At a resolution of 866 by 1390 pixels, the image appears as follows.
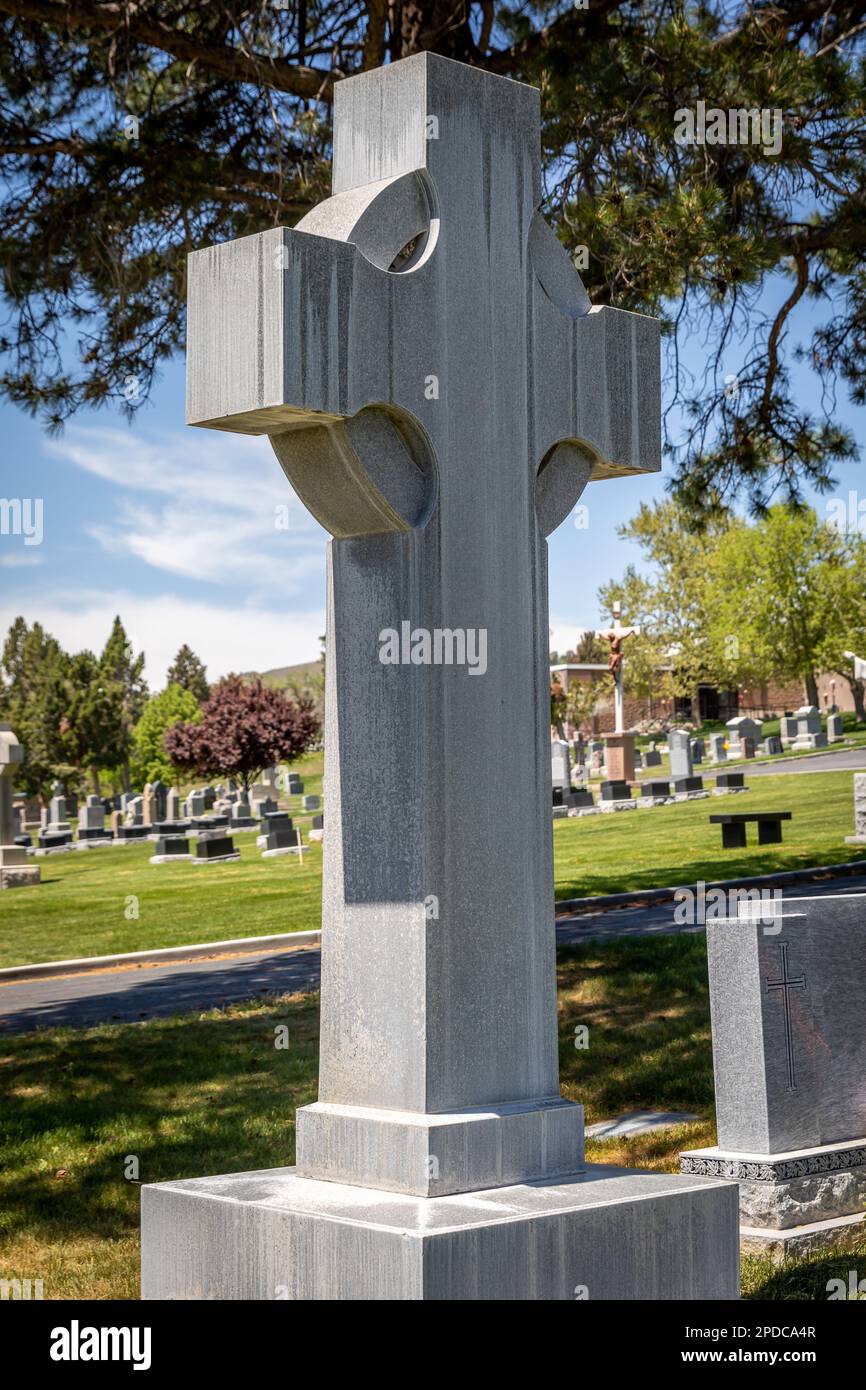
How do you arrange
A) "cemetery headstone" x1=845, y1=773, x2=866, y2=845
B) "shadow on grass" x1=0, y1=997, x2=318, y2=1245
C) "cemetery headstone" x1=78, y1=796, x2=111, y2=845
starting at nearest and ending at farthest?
1. "shadow on grass" x1=0, y1=997, x2=318, y2=1245
2. "cemetery headstone" x1=845, y1=773, x2=866, y2=845
3. "cemetery headstone" x1=78, y1=796, x2=111, y2=845

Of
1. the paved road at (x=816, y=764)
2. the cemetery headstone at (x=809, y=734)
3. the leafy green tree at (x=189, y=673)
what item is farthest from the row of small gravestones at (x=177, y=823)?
the leafy green tree at (x=189, y=673)

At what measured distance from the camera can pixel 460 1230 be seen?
3.11 m

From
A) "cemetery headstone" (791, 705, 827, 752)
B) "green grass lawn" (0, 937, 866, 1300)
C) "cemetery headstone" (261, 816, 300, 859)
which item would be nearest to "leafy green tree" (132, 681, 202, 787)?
"cemetery headstone" (791, 705, 827, 752)

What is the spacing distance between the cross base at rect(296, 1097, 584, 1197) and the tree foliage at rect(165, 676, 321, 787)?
41.1 metres

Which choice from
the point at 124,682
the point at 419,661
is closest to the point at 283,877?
the point at 419,661

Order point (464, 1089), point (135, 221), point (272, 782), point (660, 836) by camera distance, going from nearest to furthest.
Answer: point (464, 1089) < point (135, 221) < point (660, 836) < point (272, 782)

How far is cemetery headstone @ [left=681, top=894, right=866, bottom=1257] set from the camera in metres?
6.41

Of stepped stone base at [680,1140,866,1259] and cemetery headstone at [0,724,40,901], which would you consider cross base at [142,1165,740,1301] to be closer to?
stepped stone base at [680,1140,866,1259]

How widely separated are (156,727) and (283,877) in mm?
59716

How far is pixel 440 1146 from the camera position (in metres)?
3.39

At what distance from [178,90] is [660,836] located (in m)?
17.1

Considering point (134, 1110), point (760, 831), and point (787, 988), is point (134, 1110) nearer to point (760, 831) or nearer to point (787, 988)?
point (787, 988)

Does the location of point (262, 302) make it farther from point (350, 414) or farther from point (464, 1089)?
point (464, 1089)

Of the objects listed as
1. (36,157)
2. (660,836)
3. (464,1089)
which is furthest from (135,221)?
(660,836)
